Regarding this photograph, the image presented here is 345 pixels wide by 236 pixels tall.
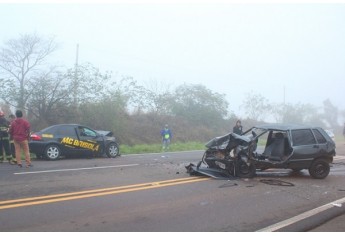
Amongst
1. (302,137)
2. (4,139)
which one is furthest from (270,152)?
(4,139)

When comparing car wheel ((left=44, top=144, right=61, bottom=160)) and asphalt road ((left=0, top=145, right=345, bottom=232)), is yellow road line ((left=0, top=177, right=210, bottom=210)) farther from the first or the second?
car wheel ((left=44, top=144, right=61, bottom=160))

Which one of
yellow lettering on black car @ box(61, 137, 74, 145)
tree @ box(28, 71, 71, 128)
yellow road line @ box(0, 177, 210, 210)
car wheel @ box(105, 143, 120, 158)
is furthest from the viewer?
tree @ box(28, 71, 71, 128)

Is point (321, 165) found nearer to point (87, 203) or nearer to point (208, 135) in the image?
point (87, 203)

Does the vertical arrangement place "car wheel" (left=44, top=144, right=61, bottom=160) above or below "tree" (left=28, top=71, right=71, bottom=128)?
below

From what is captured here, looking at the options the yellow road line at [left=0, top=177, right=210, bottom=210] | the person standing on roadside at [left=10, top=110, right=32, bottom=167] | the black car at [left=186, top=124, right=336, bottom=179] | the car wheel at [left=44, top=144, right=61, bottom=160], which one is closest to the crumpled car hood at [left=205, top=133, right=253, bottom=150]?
the black car at [left=186, top=124, right=336, bottom=179]

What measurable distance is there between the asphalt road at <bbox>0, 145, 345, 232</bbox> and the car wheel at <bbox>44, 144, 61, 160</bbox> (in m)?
2.34

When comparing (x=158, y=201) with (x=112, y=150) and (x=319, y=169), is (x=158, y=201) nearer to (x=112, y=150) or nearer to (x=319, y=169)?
(x=319, y=169)

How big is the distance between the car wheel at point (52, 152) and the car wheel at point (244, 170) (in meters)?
6.85

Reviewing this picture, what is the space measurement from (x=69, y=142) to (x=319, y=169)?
863 cm

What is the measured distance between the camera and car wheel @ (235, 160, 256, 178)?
33.8ft

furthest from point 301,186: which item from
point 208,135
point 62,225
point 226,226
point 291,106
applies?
point 291,106

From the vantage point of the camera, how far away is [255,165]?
1043cm

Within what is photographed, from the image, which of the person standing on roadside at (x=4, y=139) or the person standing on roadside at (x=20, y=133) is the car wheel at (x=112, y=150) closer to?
the person standing on roadside at (x=4, y=139)

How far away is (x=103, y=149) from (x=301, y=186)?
8.37m
